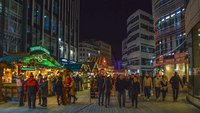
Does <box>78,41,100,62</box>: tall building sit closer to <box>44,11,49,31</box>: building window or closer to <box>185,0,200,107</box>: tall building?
<box>44,11,49,31</box>: building window

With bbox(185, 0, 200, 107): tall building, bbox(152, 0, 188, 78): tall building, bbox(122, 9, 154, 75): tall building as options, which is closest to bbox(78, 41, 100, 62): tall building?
bbox(122, 9, 154, 75): tall building

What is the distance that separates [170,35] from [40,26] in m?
24.6

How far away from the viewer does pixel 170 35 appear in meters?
59.2

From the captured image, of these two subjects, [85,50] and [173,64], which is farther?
[85,50]

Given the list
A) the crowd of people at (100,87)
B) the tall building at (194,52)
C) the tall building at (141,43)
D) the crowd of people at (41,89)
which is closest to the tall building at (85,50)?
the tall building at (141,43)

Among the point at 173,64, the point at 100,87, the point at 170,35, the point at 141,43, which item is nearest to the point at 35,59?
the point at 100,87

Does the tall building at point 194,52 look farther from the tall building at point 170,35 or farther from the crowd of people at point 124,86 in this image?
the tall building at point 170,35

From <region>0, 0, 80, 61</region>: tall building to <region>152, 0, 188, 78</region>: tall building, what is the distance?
20.1 meters

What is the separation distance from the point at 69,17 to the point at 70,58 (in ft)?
31.8

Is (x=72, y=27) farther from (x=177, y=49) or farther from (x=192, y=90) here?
(x=192, y=90)

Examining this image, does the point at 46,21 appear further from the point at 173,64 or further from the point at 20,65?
the point at 20,65

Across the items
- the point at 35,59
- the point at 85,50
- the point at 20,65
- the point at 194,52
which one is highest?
the point at 85,50

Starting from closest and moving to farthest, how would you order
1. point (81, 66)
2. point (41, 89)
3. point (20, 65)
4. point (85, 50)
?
point (41, 89), point (20, 65), point (81, 66), point (85, 50)

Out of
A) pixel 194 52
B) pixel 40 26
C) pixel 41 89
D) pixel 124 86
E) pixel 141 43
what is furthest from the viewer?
pixel 141 43
